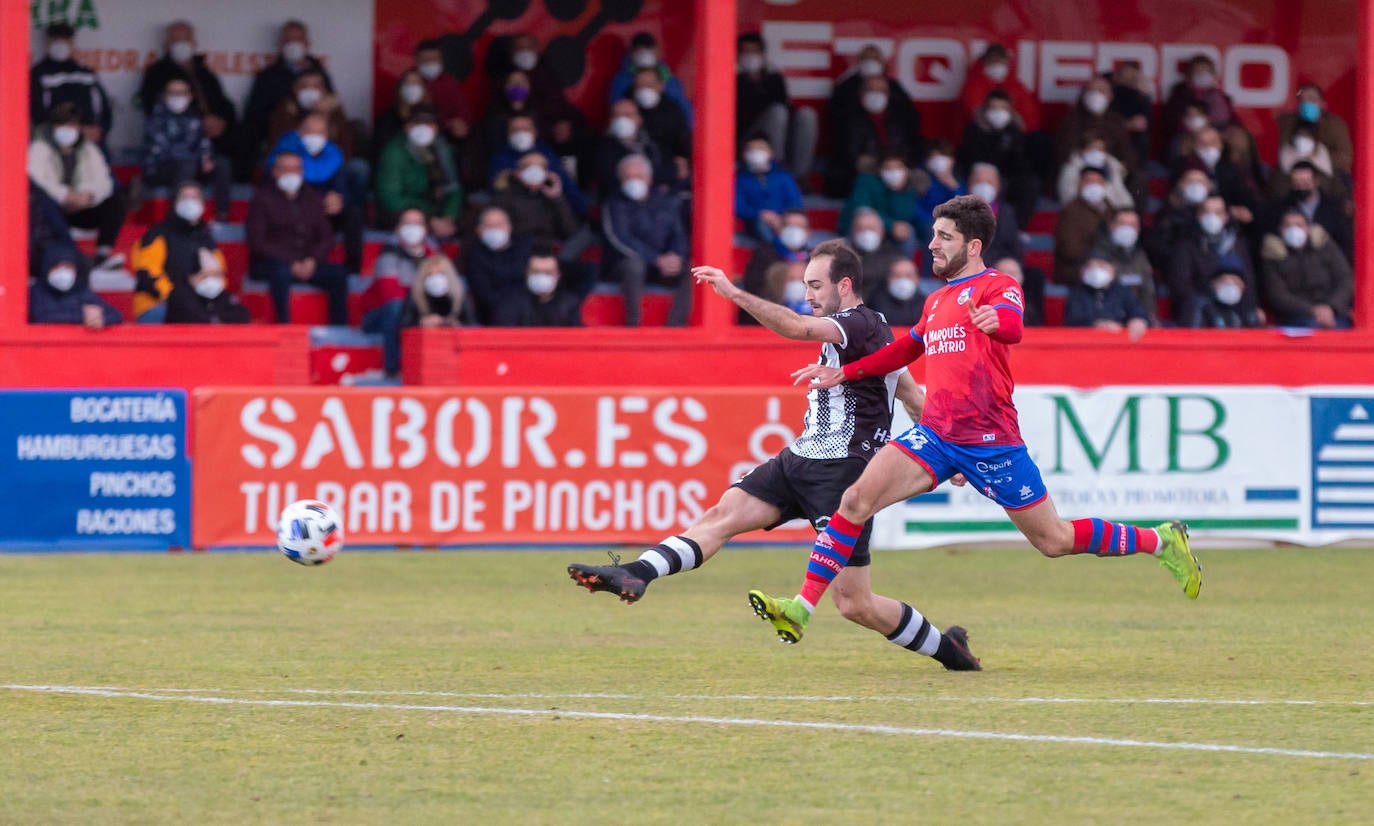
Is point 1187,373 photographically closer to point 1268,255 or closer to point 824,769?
point 1268,255

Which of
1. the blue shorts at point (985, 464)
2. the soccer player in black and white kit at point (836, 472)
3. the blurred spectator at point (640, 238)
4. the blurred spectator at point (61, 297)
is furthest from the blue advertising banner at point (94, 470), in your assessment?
the blue shorts at point (985, 464)

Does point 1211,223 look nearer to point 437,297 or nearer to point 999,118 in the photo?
point 999,118

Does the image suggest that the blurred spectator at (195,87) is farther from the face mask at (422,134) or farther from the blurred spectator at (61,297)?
the blurred spectator at (61,297)

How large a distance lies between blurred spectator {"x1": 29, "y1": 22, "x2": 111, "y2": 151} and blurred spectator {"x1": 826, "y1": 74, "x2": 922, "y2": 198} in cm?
648

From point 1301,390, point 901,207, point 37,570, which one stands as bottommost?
point 37,570

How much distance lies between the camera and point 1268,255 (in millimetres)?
20109

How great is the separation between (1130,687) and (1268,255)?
12.2m

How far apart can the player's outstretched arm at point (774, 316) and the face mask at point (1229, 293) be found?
461 inches

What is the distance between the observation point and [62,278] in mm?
16984

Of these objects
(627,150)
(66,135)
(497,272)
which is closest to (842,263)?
(497,272)

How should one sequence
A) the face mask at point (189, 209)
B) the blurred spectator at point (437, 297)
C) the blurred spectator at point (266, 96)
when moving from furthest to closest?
the blurred spectator at point (266, 96) → the blurred spectator at point (437, 297) → the face mask at point (189, 209)

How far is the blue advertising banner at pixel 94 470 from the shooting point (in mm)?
14500

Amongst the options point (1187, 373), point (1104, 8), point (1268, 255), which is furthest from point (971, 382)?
point (1104, 8)

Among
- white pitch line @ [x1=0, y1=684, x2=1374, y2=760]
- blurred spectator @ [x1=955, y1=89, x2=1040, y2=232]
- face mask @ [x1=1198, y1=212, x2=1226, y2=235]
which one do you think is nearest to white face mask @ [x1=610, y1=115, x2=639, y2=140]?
blurred spectator @ [x1=955, y1=89, x2=1040, y2=232]
